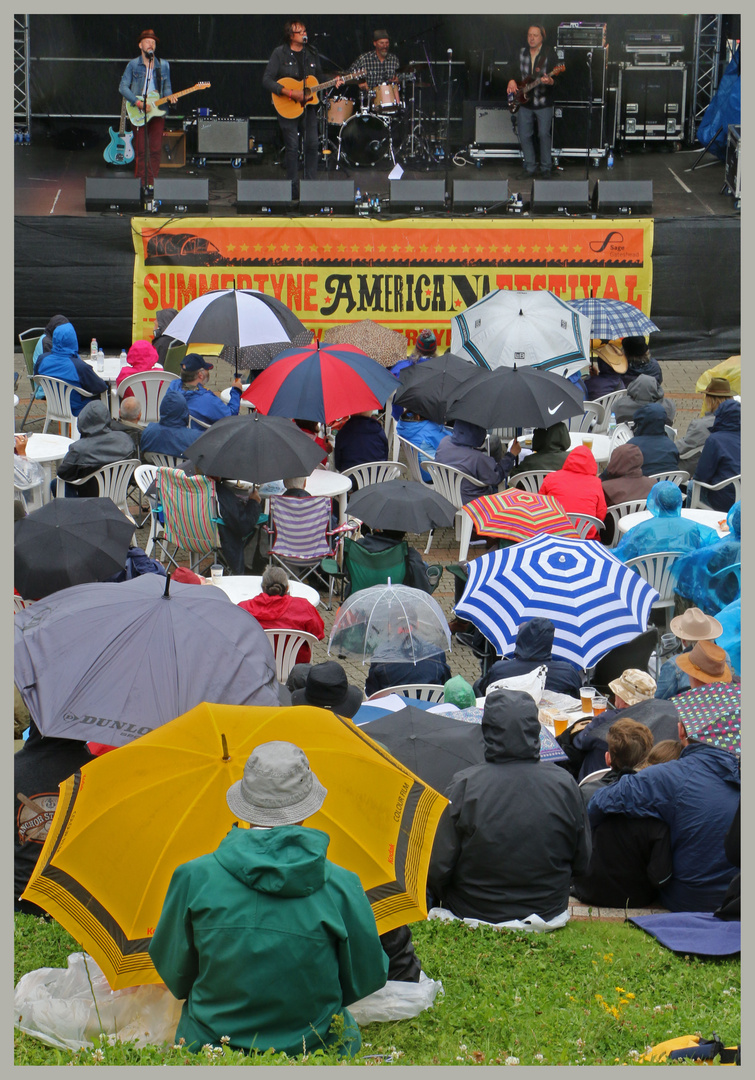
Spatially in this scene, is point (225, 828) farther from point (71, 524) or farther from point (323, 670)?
point (71, 524)

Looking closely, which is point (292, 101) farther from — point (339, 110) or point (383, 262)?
point (383, 262)

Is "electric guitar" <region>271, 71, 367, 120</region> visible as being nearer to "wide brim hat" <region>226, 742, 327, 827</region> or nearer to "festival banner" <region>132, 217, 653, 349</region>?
"festival banner" <region>132, 217, 653, 349</region>

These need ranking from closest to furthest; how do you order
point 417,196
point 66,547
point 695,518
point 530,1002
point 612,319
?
point 530,1002, point 66,547, point 695,518, point 612,319, point 417,196

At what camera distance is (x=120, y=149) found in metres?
16.1

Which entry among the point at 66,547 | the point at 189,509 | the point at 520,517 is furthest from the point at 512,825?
the point at 189,509

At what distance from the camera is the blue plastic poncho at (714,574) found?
6.40 metres

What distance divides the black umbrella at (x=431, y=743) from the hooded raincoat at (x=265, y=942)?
1.51m

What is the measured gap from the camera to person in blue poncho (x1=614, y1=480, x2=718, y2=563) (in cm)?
732

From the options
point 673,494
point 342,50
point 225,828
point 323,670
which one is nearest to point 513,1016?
point 225,828

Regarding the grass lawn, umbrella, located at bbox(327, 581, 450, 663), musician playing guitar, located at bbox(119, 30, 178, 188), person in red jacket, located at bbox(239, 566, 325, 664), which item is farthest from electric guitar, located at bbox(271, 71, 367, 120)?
the grass lawn

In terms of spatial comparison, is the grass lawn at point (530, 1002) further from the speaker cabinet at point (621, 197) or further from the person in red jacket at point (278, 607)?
the speaker cabinet at point (621, 197)

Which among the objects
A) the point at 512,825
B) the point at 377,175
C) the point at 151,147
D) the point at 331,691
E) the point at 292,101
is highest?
the point at 292,101

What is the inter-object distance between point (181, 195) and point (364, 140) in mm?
4044

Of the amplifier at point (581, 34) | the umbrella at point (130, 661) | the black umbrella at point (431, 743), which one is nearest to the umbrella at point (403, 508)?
the black umbrella at point (431, 743)
